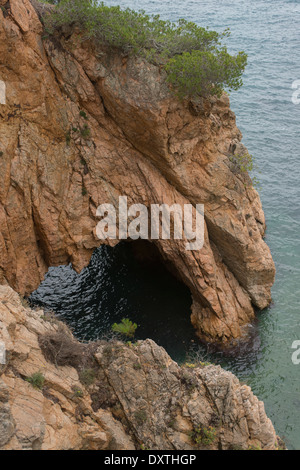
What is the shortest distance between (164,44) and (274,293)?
1359 centimetres

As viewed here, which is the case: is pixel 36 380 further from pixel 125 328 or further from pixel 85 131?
pixel 85 131

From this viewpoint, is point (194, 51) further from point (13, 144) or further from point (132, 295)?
point (132, 295)

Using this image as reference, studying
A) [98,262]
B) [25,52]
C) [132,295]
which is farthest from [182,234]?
[25,52]

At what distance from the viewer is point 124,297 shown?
80.4ft

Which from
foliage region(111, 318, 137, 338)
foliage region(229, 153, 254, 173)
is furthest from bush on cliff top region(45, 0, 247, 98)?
foliage region(111, 318, 137, 338)

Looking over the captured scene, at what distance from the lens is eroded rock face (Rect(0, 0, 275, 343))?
63.7 feet

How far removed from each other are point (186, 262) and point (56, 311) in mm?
6975

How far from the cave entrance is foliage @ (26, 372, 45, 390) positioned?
8.16m

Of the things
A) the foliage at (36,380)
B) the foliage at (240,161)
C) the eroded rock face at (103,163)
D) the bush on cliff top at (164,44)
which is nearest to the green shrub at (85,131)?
the eroded rock face at (103,163)

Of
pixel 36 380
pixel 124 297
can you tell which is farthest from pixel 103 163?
pixel 36 380

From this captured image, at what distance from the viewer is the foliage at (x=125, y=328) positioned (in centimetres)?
2114

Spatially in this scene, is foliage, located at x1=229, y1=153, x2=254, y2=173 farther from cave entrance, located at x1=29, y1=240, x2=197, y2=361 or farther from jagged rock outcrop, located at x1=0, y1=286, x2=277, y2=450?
jagged rock outcrop, located at x1=0, y1=286, x2=277, y2=450

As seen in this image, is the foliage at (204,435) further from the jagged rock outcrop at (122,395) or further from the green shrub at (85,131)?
the green shrub at (85,131)

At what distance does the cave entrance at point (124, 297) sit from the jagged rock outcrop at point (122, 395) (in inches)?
252
